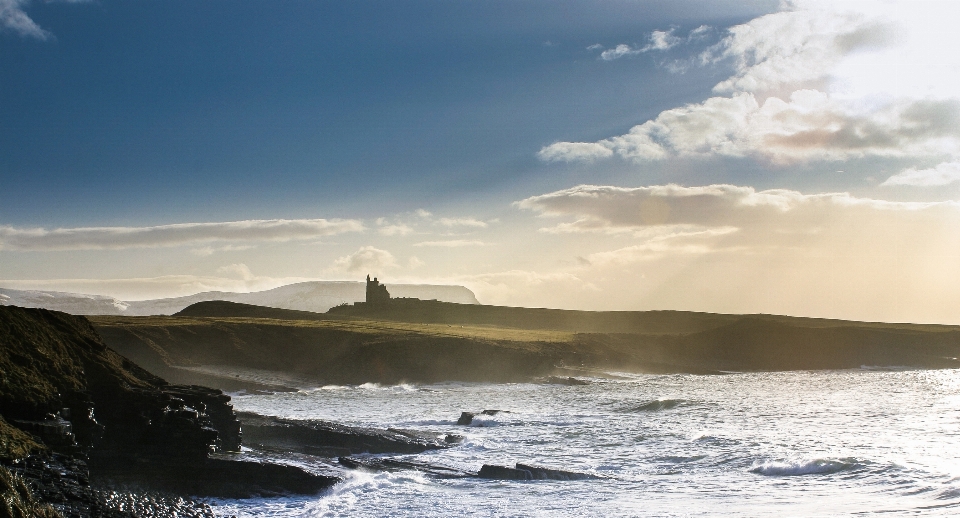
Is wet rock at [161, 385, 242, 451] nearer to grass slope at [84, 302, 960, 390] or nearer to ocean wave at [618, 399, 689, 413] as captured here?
ocean wave at [618, 399, 689, 413]

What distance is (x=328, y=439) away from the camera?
84.2 ft

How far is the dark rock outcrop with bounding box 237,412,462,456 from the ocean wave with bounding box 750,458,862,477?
10.9m

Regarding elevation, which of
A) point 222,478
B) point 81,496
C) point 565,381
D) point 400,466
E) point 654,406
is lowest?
point 565,381

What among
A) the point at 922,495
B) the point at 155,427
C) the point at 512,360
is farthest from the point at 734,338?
the point at 155,427

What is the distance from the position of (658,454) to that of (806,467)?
16.1 ft

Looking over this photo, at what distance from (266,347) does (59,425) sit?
51149mm

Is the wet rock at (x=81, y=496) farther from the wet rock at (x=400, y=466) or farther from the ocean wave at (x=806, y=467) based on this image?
the ocean wave at (x=806, y=467)

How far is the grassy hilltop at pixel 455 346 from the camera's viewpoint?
61.3 m

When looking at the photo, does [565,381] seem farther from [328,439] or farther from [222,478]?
[222,478]

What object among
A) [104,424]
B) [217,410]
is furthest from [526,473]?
[104,424]

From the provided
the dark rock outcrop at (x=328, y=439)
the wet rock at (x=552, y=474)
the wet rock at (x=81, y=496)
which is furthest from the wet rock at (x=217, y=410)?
the wet rock at (x=552, y=474)

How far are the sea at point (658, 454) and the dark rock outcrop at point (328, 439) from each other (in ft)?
4.16

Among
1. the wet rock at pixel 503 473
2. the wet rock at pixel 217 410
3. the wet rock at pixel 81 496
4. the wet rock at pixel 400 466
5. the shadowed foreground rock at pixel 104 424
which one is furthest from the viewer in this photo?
the wet rock at pixel 217 410

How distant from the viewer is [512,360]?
67.3 metres
